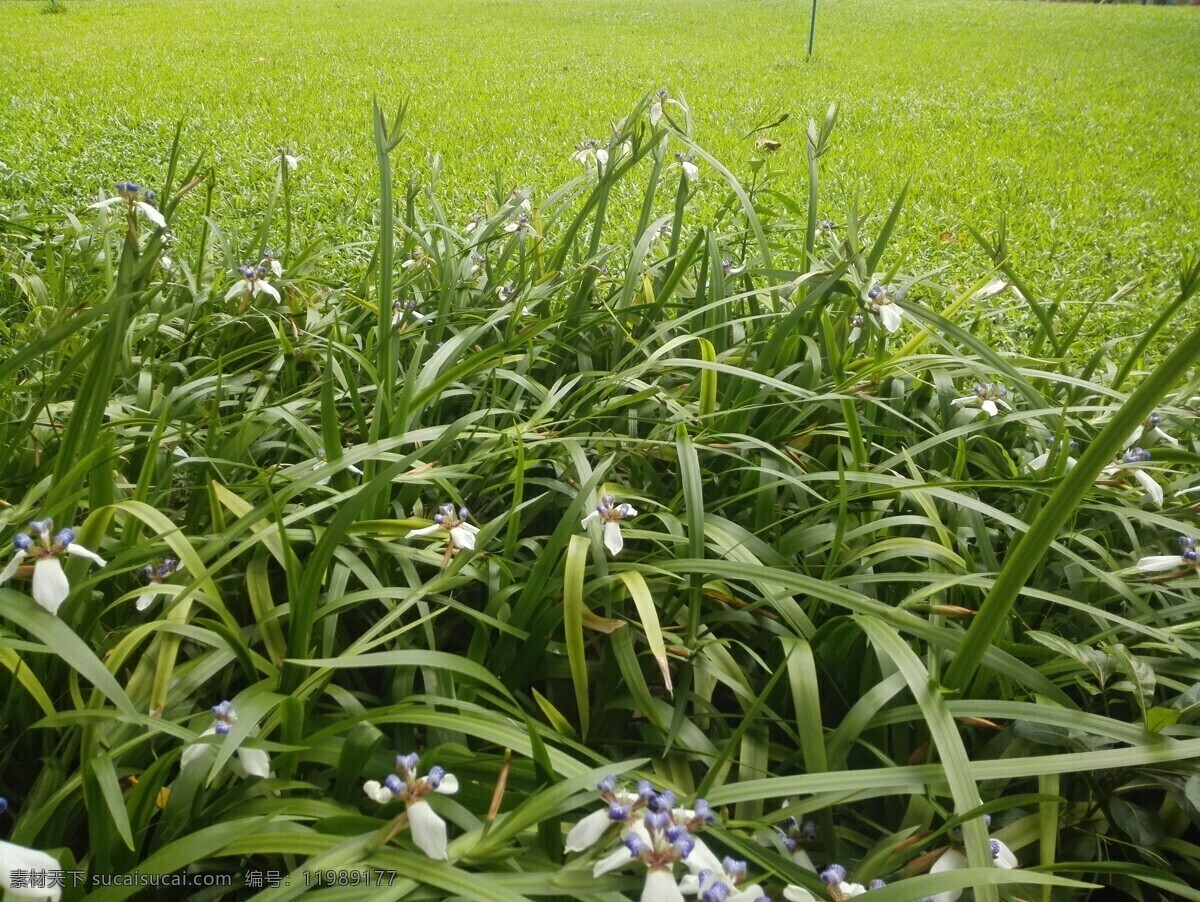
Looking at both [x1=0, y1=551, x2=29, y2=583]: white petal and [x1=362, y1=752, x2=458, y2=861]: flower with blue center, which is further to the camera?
[x1=0, y1=551, x2=29, y2=583]: white petal

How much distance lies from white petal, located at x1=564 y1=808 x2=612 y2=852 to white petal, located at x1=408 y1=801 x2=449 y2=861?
11cm

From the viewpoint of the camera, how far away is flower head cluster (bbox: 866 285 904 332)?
1.57 meters

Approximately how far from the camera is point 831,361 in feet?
5.85

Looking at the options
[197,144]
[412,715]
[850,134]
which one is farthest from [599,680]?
[850,134]

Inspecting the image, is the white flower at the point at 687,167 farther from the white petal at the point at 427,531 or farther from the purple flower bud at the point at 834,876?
the purple flower bud at the point at 834,876

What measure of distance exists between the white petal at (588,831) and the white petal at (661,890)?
0.07 m

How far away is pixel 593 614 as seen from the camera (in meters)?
1.18

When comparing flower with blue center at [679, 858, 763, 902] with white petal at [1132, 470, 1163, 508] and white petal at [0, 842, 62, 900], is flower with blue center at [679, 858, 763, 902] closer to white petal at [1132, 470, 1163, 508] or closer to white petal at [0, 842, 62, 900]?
white petal at [0, 842, 62, 900]

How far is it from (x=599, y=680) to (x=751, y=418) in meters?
0.66

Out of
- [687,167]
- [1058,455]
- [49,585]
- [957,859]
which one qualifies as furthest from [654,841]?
[687,167]

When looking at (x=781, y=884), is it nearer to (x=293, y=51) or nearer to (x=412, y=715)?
(x=412, y=715)

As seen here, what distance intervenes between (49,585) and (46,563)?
0.08 ft

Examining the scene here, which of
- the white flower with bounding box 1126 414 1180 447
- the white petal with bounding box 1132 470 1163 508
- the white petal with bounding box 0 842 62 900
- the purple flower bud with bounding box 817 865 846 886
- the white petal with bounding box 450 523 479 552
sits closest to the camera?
the white petal with bounding box 0 842 62 900

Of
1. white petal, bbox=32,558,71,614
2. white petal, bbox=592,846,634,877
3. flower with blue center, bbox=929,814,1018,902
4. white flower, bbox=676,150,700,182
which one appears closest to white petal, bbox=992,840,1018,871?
flower with blue center, bbox=929,814,1018,902
